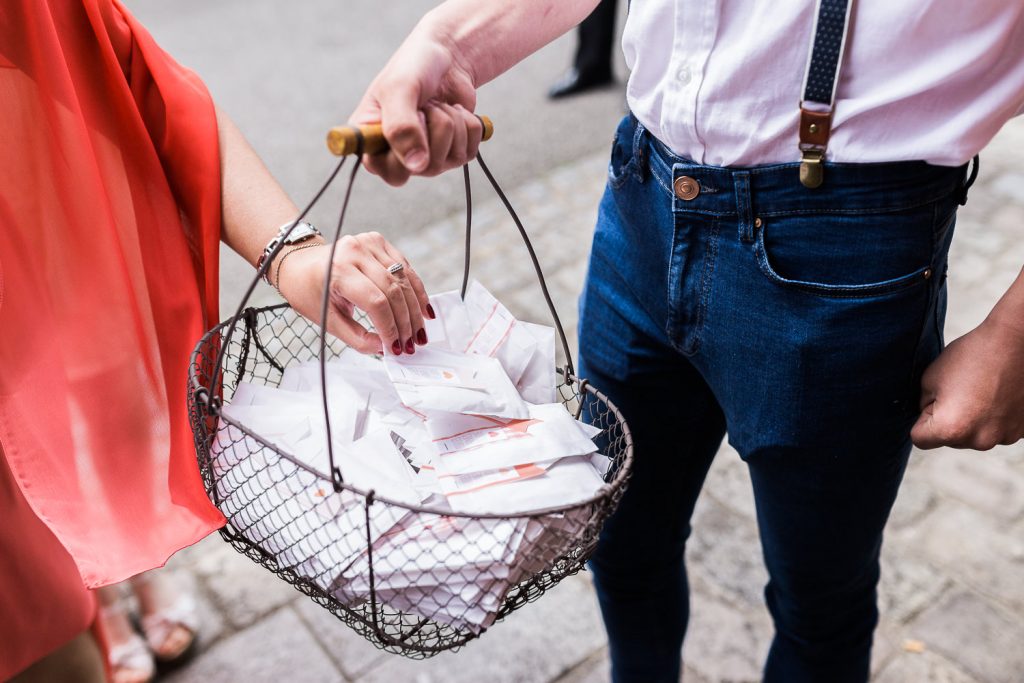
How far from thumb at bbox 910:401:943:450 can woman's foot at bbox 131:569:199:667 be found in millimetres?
1716

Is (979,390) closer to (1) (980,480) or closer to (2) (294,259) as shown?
(2) (294,259)

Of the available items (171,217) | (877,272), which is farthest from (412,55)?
(877,272)

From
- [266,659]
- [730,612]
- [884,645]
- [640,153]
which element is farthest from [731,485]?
[640,153]

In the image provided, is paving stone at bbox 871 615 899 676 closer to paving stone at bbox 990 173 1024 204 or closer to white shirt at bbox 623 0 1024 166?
white shirt at bbox 623 0 1024 166

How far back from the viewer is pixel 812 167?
1.03m

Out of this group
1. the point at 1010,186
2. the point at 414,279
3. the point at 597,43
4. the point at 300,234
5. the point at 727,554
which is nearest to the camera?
the point at 414,279

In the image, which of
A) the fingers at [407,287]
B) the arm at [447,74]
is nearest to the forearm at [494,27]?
the arm at [447,74]

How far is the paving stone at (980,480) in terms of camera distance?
2.47m

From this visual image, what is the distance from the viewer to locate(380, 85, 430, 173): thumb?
96 centimetres

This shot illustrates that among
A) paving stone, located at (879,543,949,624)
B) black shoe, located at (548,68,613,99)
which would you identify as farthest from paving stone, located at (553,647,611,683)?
black shoe, located at (548,68,613,99)

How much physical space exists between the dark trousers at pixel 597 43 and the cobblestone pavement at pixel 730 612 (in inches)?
121

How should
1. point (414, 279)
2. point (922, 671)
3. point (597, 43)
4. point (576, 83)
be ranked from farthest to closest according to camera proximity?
point (576, 83) → point (597, 43) → point (922, 671) → point (414, 279)

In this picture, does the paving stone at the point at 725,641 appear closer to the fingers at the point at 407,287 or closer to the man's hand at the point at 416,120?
the fingers at the point at 407,287

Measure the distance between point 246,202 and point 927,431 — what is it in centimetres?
94
